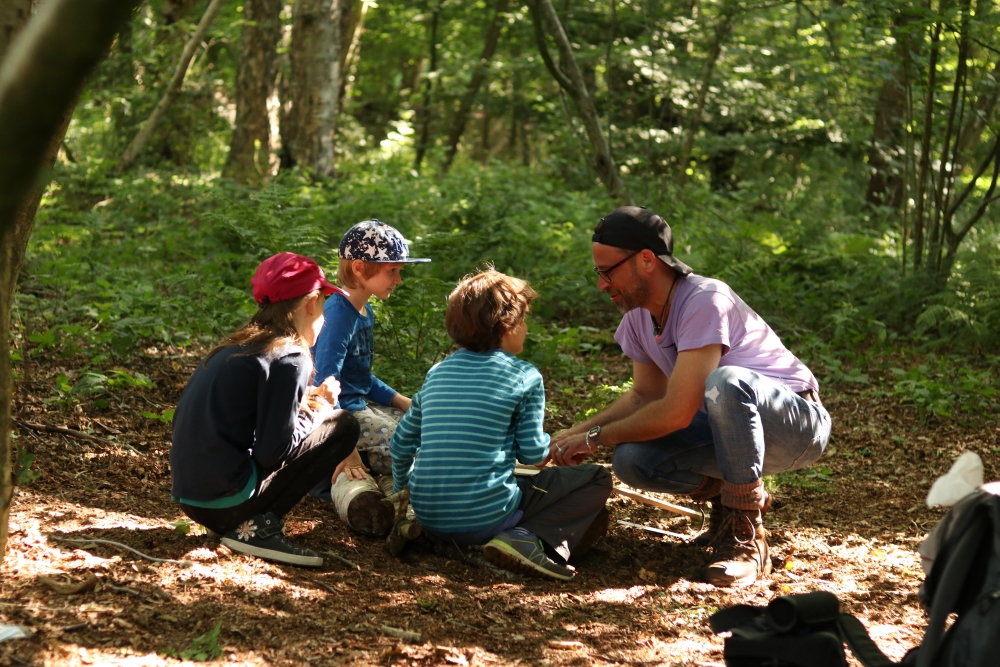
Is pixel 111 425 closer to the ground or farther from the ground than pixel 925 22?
closer to the ground

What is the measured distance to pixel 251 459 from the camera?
3.36 meters

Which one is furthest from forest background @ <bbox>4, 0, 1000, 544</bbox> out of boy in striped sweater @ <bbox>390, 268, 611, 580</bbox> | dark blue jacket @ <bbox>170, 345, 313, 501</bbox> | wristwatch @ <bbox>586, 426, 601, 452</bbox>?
boy in striped sweater @ <bbox>390, 268, 611, 580</bbox>

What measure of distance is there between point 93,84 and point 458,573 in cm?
1272

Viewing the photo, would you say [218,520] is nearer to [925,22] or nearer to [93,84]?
[925,22]

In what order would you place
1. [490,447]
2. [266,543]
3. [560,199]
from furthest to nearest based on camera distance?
1. [560,199]
2. [490,447]
3. [266,543]

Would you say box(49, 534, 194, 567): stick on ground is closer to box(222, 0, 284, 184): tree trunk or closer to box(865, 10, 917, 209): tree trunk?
box(865, 10, 917, 209): tree trunk

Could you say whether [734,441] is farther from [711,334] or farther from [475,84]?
[475,84]

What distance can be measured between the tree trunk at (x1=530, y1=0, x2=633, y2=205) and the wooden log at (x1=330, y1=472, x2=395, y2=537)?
17.9 ft

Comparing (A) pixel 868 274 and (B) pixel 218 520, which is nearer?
(B) pixel 218 520

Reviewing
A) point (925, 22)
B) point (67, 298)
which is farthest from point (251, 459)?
point (925, 22)

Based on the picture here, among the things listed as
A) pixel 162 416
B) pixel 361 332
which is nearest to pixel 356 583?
pixel 361 332

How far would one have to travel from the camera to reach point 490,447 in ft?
11.4

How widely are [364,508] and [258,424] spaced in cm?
71

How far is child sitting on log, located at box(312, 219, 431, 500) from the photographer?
415 cm
